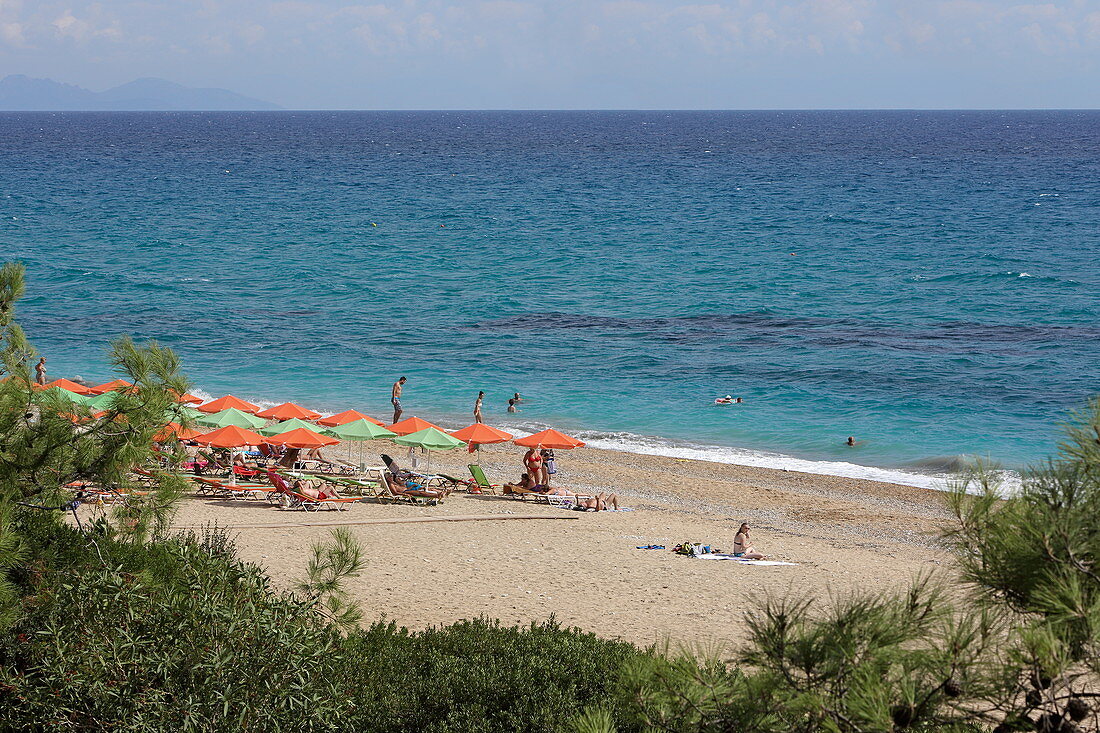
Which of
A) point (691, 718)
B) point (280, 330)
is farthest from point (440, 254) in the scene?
point (691, 718)

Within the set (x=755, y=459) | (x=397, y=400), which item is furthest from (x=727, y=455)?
(x=397, y=400)

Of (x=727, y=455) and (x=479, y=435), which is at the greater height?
(x=479, y=435)

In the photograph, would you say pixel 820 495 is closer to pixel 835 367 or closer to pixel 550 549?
pixel 550 549

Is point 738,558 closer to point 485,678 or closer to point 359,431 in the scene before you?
point 359,431

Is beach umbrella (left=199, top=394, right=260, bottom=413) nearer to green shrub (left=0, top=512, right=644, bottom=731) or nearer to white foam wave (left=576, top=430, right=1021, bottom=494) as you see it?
white foam wave (left=576, top=430, right=1021, bottom=494)

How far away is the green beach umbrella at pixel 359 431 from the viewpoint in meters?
19.4

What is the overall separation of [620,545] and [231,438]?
24.4 feet

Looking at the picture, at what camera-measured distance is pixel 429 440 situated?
19.1 m

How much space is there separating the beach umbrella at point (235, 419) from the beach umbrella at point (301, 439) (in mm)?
1666

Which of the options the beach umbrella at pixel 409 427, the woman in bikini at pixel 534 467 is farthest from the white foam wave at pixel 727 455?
the beach umbrella at pixel 409 427

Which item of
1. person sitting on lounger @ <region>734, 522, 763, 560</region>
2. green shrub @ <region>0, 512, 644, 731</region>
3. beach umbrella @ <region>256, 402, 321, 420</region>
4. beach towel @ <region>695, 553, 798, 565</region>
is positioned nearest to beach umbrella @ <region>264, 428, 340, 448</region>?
beach umbrella @ <region>256, 402, 321, 420</region>

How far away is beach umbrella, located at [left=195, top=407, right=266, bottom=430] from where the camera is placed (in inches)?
781

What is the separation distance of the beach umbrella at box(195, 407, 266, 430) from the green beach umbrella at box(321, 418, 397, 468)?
1.63 m

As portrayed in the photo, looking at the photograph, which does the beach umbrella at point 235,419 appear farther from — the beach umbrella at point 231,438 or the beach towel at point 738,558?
the beach towel at point 738,558
